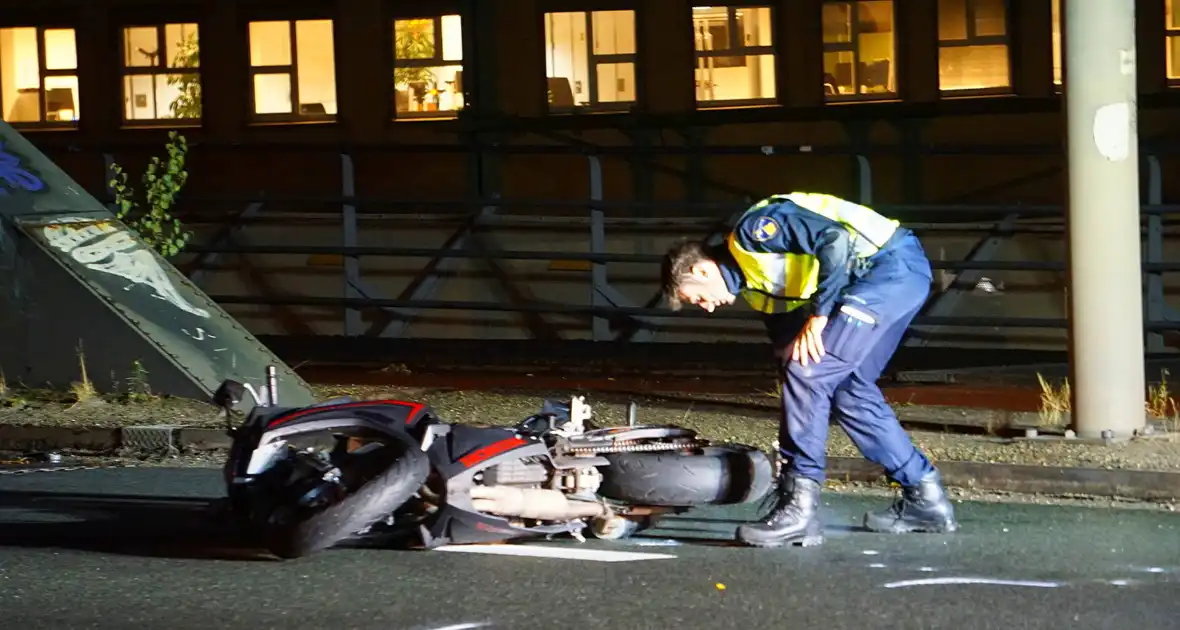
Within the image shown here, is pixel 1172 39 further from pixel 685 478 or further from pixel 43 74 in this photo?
pixel 685 478

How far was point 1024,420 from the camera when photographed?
9.60 metres

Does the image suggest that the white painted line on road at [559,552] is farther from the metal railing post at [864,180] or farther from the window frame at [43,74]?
the window frame at [43,74]

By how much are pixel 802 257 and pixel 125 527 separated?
3021 mm

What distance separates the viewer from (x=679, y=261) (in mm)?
6863

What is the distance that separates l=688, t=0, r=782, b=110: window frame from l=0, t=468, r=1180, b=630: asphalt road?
13810mm

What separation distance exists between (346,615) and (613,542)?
139cm

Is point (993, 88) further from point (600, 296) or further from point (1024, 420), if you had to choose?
point (1024, 420)

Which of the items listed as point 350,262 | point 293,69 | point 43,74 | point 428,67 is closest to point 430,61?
point 428,67

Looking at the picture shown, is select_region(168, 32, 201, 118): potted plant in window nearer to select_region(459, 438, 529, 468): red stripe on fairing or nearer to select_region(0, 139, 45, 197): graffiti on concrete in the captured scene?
select_region(0, 139, 45, 197): graffiti on concrete

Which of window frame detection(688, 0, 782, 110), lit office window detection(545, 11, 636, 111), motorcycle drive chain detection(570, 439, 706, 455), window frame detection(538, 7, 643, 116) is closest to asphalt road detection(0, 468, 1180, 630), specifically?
motorcycle drive chain detection(570, 439, 706, 455)

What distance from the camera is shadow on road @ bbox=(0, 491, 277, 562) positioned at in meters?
7.09

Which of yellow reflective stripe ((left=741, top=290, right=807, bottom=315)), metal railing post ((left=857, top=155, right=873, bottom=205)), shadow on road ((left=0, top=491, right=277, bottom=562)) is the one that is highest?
metal railing post ((left=857, top=155, right=873, bottom=205))

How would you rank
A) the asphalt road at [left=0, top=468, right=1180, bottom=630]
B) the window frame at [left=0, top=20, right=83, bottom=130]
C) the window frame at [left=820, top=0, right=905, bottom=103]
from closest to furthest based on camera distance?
1. the asphalt road at [left=0, top=468, right=1180, bottom=630]
2. the window frame at [left=820, top=0, right=905, bottom=103]
3. the window frame at [left=0, top=20, right=83, bottom=130]

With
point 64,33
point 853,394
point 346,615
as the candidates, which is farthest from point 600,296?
point 64,33
